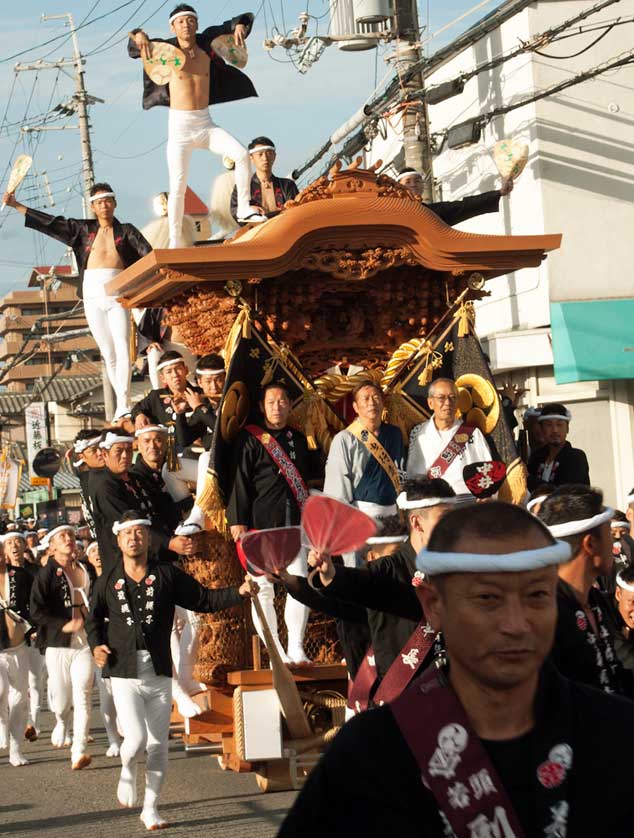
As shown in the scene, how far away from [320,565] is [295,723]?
171 inches

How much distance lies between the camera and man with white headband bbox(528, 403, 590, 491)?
35.2 ft

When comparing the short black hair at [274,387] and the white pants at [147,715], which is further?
the short black hair at [274,387]

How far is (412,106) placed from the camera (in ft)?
55.1

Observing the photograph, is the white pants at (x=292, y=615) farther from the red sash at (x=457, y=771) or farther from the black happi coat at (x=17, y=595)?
the red sash at (x=457, y=771)

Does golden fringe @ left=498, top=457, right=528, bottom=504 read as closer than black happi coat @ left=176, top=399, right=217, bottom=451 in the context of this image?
Yes

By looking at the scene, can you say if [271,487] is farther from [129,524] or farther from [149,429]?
[149,429]

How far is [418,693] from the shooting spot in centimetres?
286

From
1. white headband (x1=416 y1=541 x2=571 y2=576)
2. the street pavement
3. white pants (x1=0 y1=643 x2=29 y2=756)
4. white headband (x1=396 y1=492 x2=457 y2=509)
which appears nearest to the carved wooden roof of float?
the street pavement

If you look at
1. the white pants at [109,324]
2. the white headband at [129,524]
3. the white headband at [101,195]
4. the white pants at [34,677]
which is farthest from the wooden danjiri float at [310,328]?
the white pants at [34,677]

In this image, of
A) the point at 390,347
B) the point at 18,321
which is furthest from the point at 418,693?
the point at 18,321

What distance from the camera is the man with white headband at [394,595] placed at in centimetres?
500

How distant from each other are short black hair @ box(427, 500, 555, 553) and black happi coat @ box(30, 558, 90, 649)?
32.2ft

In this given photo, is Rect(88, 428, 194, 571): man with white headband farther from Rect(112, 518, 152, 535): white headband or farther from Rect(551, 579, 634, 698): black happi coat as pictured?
Rect(551, 579, 634, 698): black happi coat

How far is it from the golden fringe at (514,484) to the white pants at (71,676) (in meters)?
3.83
